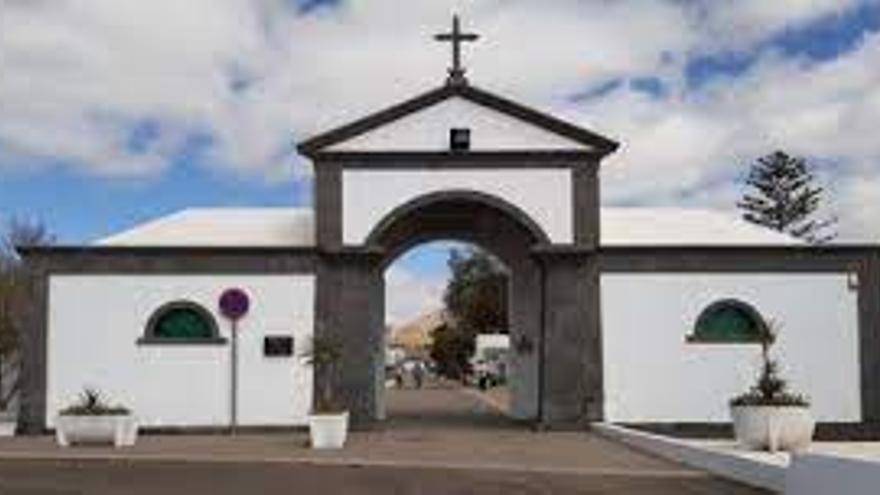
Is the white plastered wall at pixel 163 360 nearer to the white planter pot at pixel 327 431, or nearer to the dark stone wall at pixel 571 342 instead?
the dark stone wall at pixel 571 342

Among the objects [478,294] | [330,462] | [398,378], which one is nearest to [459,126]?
[330,462]

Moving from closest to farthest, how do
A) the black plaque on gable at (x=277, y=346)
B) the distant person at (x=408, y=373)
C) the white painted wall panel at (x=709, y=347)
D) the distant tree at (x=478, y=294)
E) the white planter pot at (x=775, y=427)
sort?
the white planter pot at (x=775, y=427)
the black plaque on gable at (x=277, y=346)
the white painted wall panel at (x=709, y=347)
the distant person at (x=408, y=373)
the distant tree at (x=478, y=294)

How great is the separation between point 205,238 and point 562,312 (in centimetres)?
823

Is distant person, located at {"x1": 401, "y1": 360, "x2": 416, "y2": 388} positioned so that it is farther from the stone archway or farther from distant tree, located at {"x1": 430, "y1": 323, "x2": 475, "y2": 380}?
the stone archway

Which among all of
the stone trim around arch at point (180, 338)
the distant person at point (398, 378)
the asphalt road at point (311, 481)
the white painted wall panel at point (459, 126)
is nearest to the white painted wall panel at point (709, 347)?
the white painted wall panel at point (459, 126)

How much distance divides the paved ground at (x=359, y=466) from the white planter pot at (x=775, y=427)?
1.50 meters

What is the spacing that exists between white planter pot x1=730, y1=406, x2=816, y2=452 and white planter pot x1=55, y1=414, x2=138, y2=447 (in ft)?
37.4

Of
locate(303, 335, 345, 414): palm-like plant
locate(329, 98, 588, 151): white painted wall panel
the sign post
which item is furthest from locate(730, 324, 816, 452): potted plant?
the sign post

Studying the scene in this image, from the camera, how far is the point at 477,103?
3472cm

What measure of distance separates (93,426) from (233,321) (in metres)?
4.94

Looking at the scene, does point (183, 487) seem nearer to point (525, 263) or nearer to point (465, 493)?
point (465, 493)

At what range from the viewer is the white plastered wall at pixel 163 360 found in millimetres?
33844

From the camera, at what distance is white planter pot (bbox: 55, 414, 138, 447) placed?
2981 cm

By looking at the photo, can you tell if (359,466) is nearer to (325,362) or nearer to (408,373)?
(325,362)
